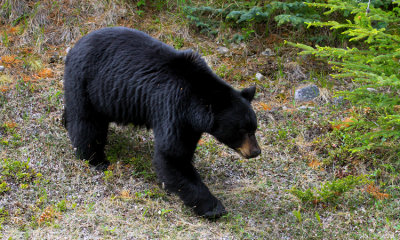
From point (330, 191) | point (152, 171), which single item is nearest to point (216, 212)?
point (152, 171)

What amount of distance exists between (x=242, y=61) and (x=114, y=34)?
2854 mm

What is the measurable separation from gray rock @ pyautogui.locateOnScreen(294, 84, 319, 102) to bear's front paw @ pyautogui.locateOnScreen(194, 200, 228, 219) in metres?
2.77

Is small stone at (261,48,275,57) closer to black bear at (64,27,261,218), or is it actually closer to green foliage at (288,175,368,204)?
black bear at (64,27,261,218)

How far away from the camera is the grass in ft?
14.6

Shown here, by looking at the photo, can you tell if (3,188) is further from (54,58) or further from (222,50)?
(222,50)

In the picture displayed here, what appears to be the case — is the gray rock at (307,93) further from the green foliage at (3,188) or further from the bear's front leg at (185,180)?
the green foliage at (3,188)

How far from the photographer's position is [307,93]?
680 centimetres

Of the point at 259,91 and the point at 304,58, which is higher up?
the point at 304,58

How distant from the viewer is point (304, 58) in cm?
729

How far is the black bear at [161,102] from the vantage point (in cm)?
451

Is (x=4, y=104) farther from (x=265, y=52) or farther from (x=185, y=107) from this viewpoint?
(x=265, y=52)

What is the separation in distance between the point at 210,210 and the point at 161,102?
1261 millimetres

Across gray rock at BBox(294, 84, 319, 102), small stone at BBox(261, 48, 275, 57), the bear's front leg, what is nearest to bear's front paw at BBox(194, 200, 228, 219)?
the bear's front leg

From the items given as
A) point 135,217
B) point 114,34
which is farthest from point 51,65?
point 135,217
